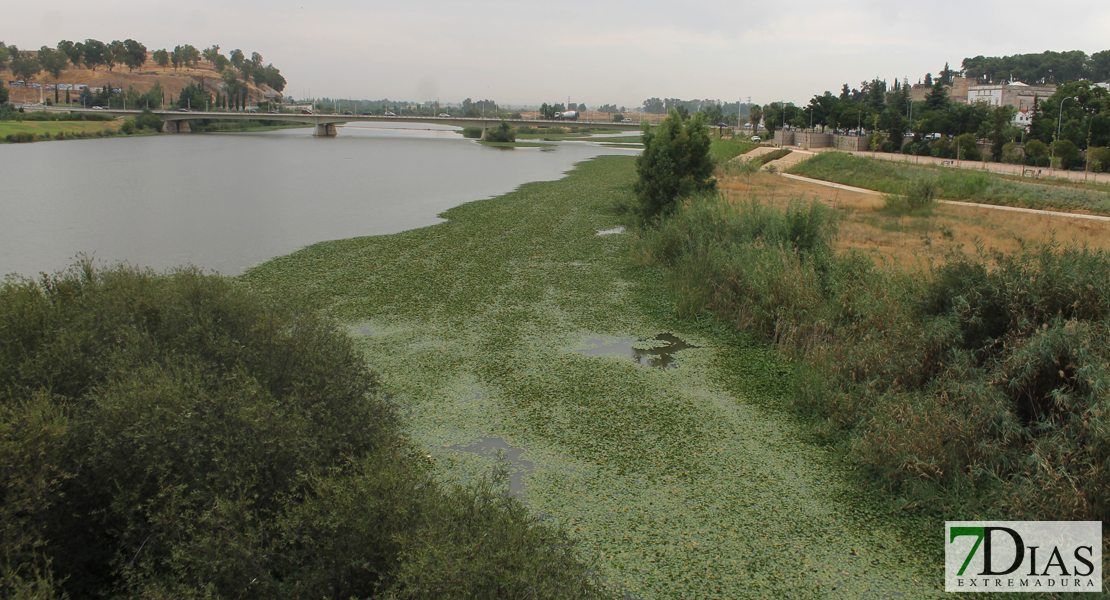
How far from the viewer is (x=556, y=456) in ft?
21.6

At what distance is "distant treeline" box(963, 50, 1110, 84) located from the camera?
129125mm

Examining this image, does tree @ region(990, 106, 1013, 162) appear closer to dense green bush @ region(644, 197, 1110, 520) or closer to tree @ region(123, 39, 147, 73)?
dense green bush @ region(644, 197, 1110, 520)

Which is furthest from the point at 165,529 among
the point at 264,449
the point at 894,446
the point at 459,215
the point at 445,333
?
the point at 459,215

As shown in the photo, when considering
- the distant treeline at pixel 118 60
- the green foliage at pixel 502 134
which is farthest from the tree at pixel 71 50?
the green foliage at pixel 502 134

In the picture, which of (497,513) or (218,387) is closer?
(497,513)

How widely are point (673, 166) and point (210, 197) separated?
18010 millimetres

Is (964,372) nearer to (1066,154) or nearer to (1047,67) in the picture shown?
(1066,154)

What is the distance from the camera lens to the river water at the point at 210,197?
17.3 m

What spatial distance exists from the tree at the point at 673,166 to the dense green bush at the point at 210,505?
48.4 ft

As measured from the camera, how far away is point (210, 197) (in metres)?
27.0

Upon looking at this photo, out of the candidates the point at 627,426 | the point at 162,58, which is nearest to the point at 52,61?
the point at 162,58

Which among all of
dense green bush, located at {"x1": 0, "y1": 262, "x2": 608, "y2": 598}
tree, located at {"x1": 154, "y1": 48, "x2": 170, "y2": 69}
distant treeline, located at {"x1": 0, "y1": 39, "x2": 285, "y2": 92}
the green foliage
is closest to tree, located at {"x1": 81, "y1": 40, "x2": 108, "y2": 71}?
distant treeline, located at {"x1": 0, "y1": 39, "x2": 285, "y2": 92}

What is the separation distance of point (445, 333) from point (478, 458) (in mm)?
3872

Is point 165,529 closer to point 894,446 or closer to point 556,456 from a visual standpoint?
point 556,456
